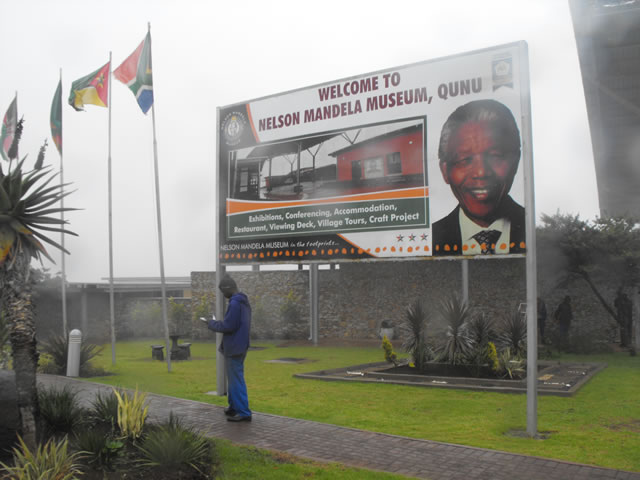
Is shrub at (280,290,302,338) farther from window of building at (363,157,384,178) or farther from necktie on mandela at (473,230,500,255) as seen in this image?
necktie on mandela at (473,230,500,255)

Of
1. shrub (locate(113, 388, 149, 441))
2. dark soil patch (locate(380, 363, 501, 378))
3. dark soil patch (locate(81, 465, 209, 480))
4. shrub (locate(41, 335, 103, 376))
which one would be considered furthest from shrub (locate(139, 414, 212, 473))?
shrub (locate(41, 335, 103, 376))

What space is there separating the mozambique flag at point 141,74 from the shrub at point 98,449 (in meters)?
11.3

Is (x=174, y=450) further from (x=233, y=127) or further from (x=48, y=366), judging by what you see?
(x=48, y=366)

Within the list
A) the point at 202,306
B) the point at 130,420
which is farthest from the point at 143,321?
the point at 130,420

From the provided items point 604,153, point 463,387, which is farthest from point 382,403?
point 604,153

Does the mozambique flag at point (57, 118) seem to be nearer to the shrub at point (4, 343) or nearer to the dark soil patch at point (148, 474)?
the shrub at point (4, 343)

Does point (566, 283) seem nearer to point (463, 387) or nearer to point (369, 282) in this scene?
point (369, 282)

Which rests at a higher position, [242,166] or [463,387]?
[242,166]

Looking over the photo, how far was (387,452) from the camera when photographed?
6680mm

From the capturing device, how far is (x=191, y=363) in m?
17.7

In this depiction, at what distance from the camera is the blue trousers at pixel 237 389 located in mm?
8500

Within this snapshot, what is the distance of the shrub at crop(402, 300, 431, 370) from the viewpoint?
13594mm

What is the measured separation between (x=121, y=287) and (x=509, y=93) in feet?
81.4

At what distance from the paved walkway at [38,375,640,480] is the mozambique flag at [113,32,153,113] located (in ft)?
31.3
